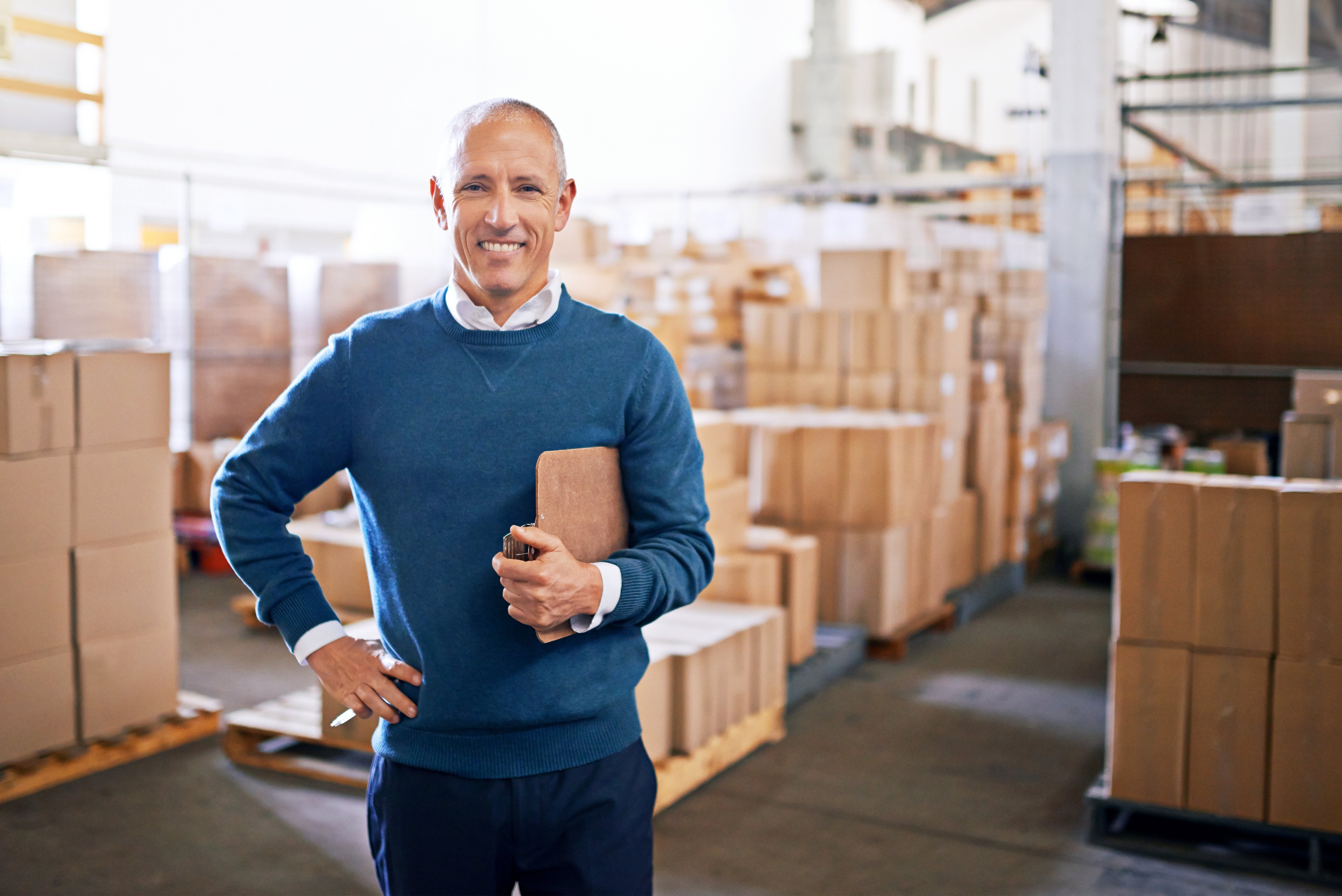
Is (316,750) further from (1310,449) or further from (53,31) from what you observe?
(53,31)

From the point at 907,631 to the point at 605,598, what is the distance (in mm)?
4754

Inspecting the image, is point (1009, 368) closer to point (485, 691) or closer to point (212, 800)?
point (212, 800)

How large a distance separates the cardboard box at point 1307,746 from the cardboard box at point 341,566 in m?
3.18

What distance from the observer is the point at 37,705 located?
402 cm

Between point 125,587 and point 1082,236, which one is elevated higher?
point 1082,236

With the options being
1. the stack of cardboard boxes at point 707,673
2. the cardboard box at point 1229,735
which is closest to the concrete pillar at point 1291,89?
the stack of cardboard boxes at point 707,673

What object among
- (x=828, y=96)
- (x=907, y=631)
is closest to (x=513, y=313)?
(x=907, y=631)

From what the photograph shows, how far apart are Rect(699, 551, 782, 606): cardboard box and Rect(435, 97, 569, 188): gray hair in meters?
3.21

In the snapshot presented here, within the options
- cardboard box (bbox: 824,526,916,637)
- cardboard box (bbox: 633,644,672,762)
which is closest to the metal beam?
cardboard box (bbox: 824,526,916,637)

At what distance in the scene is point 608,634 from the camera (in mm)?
1682

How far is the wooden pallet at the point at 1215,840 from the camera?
3529 mm

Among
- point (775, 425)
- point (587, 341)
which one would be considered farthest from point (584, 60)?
point (587, 341)

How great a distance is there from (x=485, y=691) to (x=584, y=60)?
11.9 metres

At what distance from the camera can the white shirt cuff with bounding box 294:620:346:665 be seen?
66.4 inches
